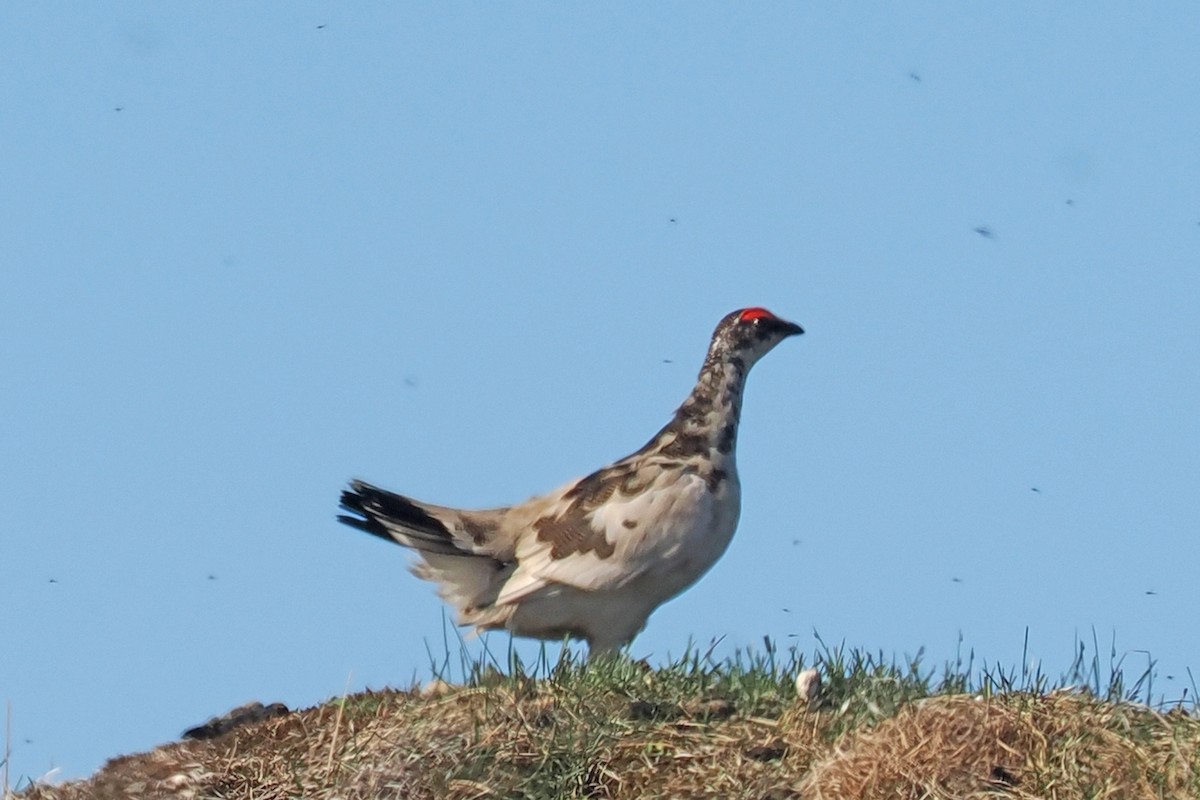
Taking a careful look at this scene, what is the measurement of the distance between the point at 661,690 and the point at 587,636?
2.73 meters

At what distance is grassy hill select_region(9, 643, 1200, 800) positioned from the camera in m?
6.33

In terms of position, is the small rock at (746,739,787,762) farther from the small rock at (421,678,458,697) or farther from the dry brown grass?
the small rock at (421,678,458,697)

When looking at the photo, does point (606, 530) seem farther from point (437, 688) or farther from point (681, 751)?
point (681, 751)

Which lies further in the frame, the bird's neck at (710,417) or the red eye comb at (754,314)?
the red eye comb at (754,314)

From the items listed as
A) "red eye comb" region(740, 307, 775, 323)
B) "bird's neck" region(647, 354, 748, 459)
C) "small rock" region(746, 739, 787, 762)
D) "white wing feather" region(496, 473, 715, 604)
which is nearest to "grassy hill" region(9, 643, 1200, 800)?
"small rock" region(746, 739, 787, 762)

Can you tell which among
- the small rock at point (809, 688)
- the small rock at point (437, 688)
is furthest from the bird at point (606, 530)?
the small rock at point (809, 688)

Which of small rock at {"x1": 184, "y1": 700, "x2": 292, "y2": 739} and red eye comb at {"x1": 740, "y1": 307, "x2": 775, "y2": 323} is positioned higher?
red eye comb at {"x1": 740, "y1": 307, "x2": 775, "y2": 323}

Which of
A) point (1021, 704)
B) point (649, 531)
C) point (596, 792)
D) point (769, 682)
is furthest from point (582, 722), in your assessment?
point (649, 531)

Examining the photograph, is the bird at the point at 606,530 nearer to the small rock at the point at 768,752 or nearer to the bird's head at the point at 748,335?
the bird's head at the point at 748,335

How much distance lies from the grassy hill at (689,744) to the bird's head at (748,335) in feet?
11.2

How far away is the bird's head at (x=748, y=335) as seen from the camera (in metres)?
10.6

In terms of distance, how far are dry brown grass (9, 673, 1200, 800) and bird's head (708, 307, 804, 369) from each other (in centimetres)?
359

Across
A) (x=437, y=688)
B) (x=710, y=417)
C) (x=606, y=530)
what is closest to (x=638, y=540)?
(x=606, y=530)

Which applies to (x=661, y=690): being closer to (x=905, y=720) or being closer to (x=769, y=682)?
(x=769, y=682)
